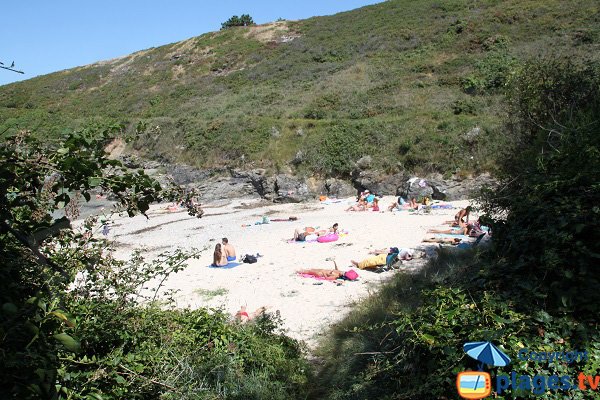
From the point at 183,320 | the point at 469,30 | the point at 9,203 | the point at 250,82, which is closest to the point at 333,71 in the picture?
the point at 250,82

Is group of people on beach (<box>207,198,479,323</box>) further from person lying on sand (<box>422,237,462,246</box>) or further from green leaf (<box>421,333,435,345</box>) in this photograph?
green leaf (<box>421,333,435,345</box>)

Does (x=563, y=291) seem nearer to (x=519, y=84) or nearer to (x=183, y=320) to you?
(x=183, y=320)

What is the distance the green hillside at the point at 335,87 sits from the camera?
25000mm

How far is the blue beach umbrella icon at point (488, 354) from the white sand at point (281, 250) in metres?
2.71

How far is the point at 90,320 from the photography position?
11.6 feet

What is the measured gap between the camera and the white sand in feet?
28.3

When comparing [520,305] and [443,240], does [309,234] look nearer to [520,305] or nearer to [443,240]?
[443,240]

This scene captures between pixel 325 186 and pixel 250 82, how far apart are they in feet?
70.2

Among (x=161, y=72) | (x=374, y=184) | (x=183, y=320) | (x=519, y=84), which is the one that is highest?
(x=161, y=72)

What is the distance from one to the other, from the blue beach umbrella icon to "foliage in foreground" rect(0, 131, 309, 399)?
6.58ft

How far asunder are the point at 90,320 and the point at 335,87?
33.3 meters

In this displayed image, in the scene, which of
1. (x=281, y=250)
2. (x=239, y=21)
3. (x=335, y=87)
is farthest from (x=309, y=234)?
(x=239, y=21)

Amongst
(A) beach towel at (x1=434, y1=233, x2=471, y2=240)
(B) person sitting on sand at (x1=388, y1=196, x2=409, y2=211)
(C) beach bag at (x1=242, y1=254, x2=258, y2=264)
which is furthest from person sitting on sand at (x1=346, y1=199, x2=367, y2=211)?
(C) beach bag at (x1=242, y1=254, x2=258, y2=264)

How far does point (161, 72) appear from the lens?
49656mm
